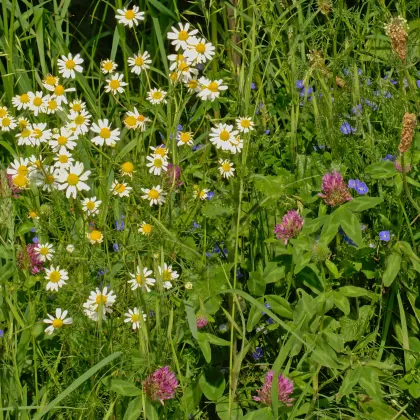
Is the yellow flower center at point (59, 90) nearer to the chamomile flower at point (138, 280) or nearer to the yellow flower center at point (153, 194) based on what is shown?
the yellow flower center at point (153, 194)

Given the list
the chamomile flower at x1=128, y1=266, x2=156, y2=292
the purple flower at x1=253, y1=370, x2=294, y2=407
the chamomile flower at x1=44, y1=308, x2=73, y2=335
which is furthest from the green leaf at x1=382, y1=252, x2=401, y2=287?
the chamomile flower at x1=44, y1=308, x2=73, y2=335

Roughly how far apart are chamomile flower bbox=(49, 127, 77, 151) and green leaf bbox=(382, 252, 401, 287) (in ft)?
3.07

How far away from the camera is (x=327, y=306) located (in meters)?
2.27

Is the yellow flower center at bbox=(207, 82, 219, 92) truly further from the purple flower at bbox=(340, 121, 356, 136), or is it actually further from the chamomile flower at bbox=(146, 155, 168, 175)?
the purple flower at bbox=(340, 121, 356, 136)

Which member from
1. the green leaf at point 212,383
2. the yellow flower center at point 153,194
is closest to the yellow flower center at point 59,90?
the yellow flower center at point 153,194

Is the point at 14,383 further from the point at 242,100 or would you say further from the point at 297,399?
the point at 242,100

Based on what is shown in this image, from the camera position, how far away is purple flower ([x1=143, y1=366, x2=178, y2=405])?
208 cm

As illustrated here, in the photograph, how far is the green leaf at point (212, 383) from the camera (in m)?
2.27

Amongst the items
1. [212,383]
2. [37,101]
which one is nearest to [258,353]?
[212,383]

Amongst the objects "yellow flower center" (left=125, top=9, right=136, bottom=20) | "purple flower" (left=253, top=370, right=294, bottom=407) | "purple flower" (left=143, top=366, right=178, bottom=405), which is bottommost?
"purple flower" (left=253, top=370, right=294, bottom=407)

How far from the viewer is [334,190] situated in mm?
2361

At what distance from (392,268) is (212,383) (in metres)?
0.58

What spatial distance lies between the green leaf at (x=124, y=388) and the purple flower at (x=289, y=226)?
1.91 feet

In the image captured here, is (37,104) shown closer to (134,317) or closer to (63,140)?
(63,140)
